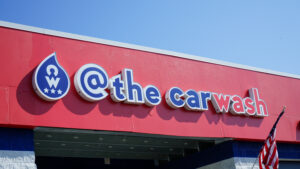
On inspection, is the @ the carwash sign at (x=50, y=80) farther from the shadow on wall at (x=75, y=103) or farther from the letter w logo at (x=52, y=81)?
the shadow on wall at (x=75, y=103)

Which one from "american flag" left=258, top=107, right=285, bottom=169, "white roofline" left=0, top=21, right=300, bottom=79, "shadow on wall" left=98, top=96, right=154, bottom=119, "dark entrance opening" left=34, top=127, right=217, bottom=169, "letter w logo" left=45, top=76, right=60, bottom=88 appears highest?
"white roofline" left=0, top=21, right=300, bottom=79

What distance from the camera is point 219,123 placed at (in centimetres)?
1580

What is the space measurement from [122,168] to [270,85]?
785 cm

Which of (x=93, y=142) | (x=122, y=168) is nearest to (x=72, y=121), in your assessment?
(x=93, y=142)

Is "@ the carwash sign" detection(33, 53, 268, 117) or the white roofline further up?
the white roofline

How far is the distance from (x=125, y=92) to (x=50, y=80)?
266 cm

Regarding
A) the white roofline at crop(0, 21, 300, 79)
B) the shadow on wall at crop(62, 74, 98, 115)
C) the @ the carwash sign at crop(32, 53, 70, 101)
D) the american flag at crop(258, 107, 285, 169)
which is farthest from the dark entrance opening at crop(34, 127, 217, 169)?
the white roofline at crop(0, 21, 300, 79)

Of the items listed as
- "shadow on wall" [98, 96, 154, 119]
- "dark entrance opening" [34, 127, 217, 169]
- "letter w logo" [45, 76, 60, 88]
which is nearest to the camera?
"letter w logo" [45, 76, 60, 88]

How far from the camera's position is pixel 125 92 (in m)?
13.7

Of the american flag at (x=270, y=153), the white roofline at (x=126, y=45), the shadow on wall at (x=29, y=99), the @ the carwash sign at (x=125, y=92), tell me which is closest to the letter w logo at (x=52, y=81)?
the @ the carwash sign at (x=125, y=92)

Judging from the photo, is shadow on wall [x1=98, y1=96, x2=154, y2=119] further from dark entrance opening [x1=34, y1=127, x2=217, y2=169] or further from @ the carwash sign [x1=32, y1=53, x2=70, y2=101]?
@ the carwash sign [x1=32, y1=53, x2=70, y2=101]

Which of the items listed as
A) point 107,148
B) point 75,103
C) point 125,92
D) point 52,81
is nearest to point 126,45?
point 125,92

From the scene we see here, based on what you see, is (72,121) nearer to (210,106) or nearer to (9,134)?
(9,134)

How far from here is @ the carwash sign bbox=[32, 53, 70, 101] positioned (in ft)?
39.1
